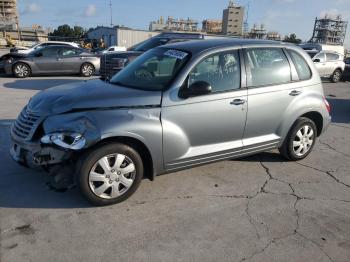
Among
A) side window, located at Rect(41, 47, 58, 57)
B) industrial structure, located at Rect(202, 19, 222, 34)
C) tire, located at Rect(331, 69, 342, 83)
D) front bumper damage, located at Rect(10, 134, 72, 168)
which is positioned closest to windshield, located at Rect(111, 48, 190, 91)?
front bumper damage, located at Rect(10, 134, 72, 168)

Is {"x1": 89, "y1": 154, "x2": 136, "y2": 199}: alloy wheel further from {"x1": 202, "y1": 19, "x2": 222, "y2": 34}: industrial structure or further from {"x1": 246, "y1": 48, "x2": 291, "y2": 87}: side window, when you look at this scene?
{"x1": 202, "y1": 19, "x2": 222, "y2": 34}: industrial structure

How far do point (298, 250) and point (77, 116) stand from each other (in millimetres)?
2543

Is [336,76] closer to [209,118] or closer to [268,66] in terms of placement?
[268,66]

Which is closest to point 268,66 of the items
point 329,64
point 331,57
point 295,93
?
point 295,93

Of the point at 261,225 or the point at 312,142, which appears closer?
the point at 261,225

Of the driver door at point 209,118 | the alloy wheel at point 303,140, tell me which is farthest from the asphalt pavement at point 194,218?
the driver door at point 209,118

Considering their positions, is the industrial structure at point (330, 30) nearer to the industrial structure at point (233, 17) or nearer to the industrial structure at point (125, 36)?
the industrial structure at point (233, 17)

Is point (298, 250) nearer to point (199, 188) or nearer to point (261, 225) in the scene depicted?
point (261, 225)

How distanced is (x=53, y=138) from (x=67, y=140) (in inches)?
5.9

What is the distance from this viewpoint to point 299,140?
5.33 m

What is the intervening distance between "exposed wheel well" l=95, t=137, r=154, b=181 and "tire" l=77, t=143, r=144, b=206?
0.23 feet

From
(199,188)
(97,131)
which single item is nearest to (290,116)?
(199,188)

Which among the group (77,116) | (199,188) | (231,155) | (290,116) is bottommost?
(199,188)

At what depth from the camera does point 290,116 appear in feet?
16.4
